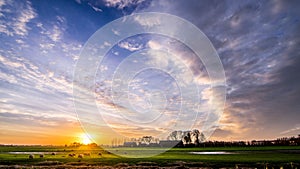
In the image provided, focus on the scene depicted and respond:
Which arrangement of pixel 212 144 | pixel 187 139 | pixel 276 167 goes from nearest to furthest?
1. pixel 276 167
2. pixel 212 144
3. pixel 187 139

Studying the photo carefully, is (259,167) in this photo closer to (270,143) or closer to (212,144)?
(270,143)

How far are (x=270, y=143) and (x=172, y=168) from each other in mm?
115592

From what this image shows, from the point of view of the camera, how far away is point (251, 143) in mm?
143375

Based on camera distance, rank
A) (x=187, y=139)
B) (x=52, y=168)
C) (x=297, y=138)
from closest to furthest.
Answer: (x=52, y=168), (x=297, y=138), (x=187, y=139)

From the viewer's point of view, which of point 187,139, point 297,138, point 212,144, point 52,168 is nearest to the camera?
point 52,168

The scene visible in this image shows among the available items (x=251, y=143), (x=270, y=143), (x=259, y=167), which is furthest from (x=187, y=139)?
(x=259, y=167)

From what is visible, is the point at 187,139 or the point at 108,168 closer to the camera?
the point at 108,168

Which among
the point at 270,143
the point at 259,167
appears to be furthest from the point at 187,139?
the point at 259,167

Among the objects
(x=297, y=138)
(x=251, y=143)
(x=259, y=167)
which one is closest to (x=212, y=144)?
(x=251, y=143)

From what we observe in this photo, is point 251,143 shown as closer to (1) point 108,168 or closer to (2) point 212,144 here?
(2) point 212,144

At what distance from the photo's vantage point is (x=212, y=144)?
153m

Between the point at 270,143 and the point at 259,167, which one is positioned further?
the point at 270,143

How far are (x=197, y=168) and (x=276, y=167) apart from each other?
30.2ft

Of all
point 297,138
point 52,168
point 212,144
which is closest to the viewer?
point 52,168
